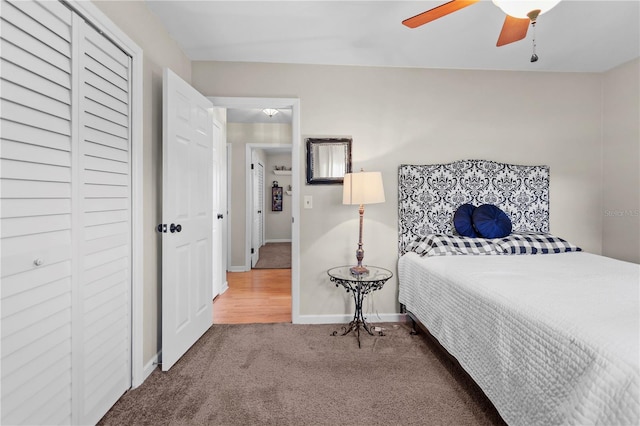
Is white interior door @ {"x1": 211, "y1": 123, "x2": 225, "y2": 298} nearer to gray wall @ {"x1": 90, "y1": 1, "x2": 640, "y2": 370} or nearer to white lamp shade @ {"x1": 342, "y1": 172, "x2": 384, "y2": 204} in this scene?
gray wall @ {"x1": 90, "y1": 1, "x2": 640, "y2": 370}

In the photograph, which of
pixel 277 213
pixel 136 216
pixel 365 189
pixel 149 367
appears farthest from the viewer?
pixel 277 213

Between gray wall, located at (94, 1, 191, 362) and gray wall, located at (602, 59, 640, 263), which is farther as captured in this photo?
gray wall, located at (602, 59, 640, 263)

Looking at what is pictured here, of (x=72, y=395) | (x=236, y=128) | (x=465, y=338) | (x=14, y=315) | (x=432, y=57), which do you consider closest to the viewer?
(x=14, y=315)

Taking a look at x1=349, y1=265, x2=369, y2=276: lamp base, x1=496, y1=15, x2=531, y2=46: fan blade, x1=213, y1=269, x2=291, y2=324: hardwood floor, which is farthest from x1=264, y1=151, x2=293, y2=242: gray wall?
x1=496, y1=15, x2=531, y2=46: fan blade

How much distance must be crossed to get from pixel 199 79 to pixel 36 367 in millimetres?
2521

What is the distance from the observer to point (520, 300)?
150cm

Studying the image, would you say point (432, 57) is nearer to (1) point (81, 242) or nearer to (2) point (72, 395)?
(1) point (81, 242)

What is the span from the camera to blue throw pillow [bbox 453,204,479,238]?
2.96 metres

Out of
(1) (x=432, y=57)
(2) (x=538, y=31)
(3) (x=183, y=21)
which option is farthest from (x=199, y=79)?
(2) (x=538, y=31)

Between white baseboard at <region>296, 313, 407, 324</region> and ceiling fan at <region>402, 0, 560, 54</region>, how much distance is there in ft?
7.67

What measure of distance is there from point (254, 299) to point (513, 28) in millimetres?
3400

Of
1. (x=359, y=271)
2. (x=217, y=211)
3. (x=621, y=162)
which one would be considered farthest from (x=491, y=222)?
(x=217, y=211)

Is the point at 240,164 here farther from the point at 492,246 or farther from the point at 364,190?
the point at 492,246

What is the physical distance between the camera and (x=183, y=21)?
7.66 feet
